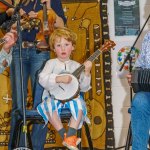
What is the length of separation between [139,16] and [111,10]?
0.27 metres

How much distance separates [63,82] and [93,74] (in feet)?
3.77

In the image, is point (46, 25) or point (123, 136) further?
point (123, 136)

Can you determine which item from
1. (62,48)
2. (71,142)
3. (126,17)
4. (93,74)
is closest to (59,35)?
(62,48)

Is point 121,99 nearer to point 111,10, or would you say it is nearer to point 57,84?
point 111,10

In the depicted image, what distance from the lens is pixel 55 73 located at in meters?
2.19

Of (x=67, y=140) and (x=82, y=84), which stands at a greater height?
(x=82, y=84)

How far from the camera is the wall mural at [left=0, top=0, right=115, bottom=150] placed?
10.5ft

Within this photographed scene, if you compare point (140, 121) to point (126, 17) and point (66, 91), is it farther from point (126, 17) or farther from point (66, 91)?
point (126, 17)

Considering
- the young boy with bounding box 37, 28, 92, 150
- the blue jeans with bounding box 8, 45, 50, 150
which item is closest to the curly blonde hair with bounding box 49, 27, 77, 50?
the young boy with bounding box 37, 28, 92, 150

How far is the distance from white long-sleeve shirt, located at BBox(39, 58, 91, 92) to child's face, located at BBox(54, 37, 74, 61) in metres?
0.04

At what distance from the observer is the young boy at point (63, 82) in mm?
2070

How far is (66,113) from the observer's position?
211 cm

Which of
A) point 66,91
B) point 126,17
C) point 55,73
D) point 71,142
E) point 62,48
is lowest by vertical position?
point 71,142

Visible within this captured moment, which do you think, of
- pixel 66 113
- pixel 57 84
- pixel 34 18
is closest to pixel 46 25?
pixel 34 18
